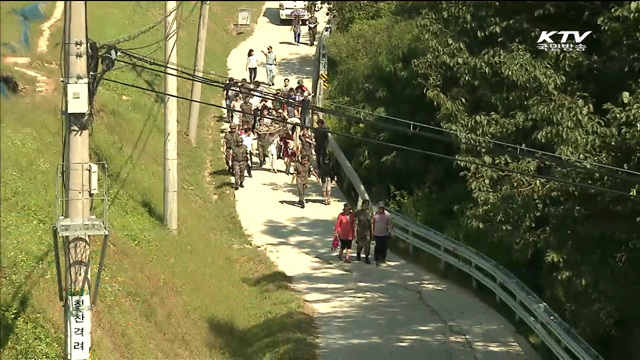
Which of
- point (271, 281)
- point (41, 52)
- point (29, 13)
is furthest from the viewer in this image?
point (41, 52)

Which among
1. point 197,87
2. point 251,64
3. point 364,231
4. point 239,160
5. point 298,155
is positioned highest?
point 251,64

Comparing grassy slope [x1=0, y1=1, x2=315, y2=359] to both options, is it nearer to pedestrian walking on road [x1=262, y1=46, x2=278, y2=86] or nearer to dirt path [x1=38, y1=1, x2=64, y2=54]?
dirt path [x1=38, y1=1, x2=64, y2=54]

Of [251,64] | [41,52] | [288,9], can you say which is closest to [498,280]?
[41,52]

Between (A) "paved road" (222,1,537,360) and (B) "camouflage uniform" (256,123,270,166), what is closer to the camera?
(A) "paved road" (222,1,537,360)

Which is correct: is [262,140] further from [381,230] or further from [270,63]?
[270,63]

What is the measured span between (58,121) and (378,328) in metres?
6.90

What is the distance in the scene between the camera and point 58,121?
Answer: 20.0 m

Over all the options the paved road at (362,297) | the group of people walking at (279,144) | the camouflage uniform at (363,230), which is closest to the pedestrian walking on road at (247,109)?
the group of people walking at (279,144)

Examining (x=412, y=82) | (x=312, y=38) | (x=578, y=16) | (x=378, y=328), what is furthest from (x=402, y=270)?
(x=312, y=38)

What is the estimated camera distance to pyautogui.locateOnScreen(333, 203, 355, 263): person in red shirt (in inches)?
837

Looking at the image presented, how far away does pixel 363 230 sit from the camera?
2156cm

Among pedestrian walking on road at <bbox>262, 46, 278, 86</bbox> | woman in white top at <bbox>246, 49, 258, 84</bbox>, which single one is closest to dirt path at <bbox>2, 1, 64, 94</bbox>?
woman in white top at <bbox>246, 49, 258, 84</bbox>

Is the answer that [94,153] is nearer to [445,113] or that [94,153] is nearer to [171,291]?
[171,291]

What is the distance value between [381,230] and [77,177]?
11.1 m
